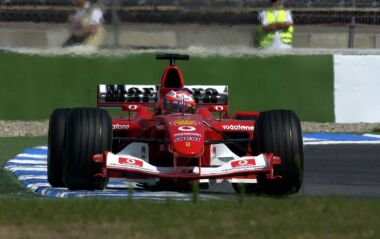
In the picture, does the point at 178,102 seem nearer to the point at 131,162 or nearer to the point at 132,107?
the point at 132,107

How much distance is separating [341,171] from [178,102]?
2.56 metres

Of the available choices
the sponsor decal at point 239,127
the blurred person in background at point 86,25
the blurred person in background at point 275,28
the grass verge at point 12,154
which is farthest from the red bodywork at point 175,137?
the blurred person in background at point 275,28

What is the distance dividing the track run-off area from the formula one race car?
0.60 feet

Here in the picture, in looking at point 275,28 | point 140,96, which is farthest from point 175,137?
point 275,28

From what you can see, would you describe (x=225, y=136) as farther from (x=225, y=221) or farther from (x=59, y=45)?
(x=59, y=45)

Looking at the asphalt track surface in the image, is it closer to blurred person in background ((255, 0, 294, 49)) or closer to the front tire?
the front tire

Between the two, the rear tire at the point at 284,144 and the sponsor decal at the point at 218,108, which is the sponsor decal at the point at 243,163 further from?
the sponsor decal at the point at 218,108

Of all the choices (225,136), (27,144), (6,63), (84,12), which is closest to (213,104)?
(225,136)

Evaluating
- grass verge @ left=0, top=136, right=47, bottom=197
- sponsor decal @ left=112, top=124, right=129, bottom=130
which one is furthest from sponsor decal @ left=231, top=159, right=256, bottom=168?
grass verge @ left=0, top=136, right=47, bottom=197

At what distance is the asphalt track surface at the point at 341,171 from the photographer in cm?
1210

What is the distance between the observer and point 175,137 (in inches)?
434

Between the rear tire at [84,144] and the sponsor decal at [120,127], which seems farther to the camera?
the sponsor decal at [120,127]

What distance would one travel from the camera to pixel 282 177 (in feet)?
35.8

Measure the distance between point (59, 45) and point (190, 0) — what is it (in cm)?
233
